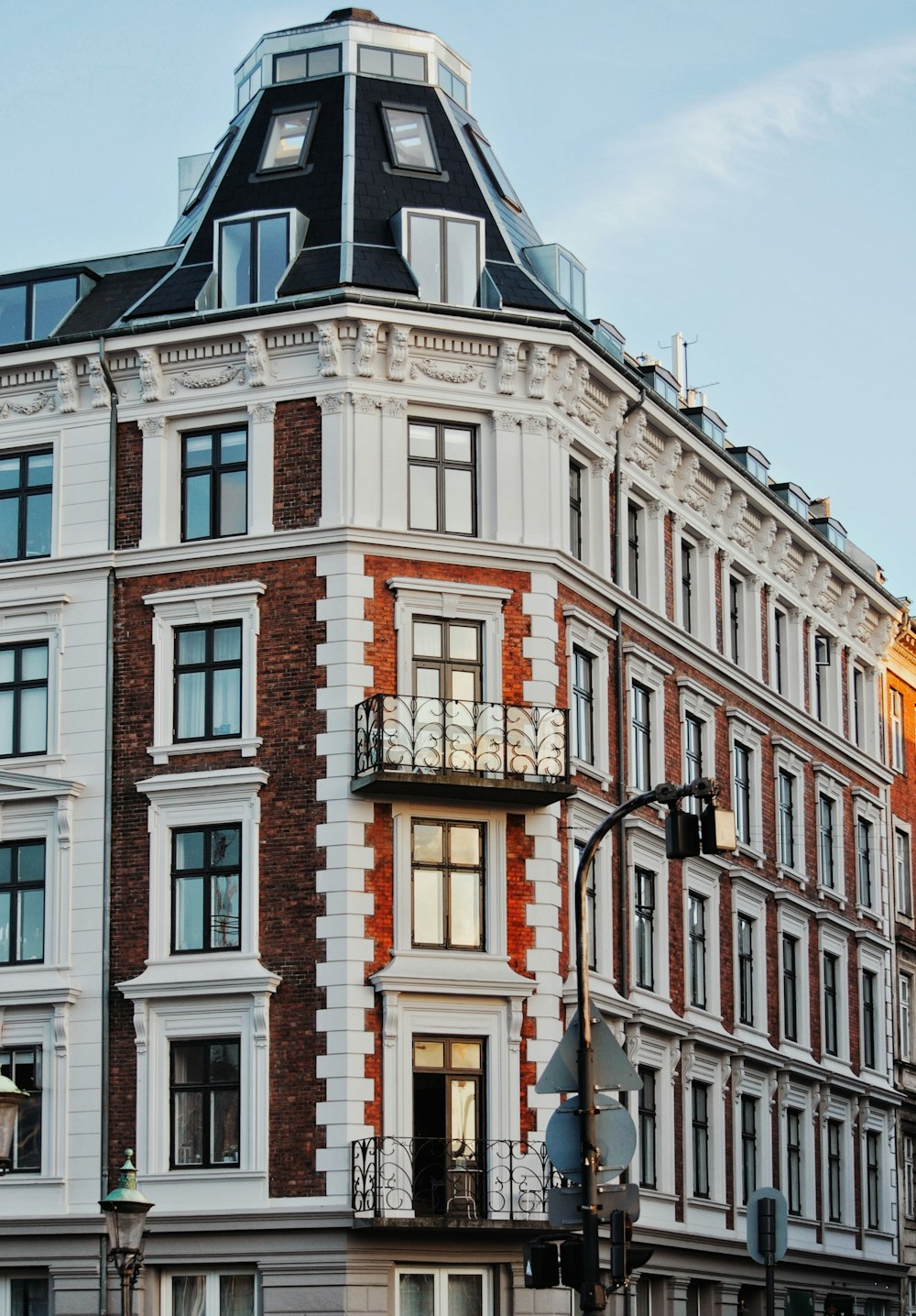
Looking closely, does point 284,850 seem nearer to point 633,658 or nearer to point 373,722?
point 373,722

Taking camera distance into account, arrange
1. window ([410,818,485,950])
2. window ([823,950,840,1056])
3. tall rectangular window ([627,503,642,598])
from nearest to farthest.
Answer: window ([410,818,485,950]), tall rectangular window ([627,503,642,598]), window ([823,950,840,1056])

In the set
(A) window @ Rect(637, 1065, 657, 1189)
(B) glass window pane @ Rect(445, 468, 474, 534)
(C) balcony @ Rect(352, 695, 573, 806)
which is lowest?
(A) window @ Rect(637, 1065, 657, 1189)

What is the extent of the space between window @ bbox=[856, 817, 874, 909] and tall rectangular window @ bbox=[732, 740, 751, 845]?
640 centimetres

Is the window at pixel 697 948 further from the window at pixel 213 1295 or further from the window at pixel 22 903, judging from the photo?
the window at pixel 22 903

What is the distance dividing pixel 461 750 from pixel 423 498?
4109mm

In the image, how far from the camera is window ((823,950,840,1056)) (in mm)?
47719

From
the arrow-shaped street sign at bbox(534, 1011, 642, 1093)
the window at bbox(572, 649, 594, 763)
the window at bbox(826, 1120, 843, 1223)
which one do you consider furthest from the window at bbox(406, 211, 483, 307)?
the window at bbox(826, 1120, 843, 1223)

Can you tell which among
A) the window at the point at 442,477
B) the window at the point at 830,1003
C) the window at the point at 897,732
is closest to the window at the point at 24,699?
the window at the point at 442,477

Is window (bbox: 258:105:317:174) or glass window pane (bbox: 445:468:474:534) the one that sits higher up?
window (bbox: 258:105:317:174)

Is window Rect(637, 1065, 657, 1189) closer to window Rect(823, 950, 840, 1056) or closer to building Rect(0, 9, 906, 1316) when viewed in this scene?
building Rect(0, 9, 906, 1316)

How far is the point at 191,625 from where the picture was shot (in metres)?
37.0

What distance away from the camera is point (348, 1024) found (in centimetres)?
3425

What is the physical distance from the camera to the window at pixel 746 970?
43719 millimetres

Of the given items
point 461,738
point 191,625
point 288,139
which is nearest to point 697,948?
point 461,738
